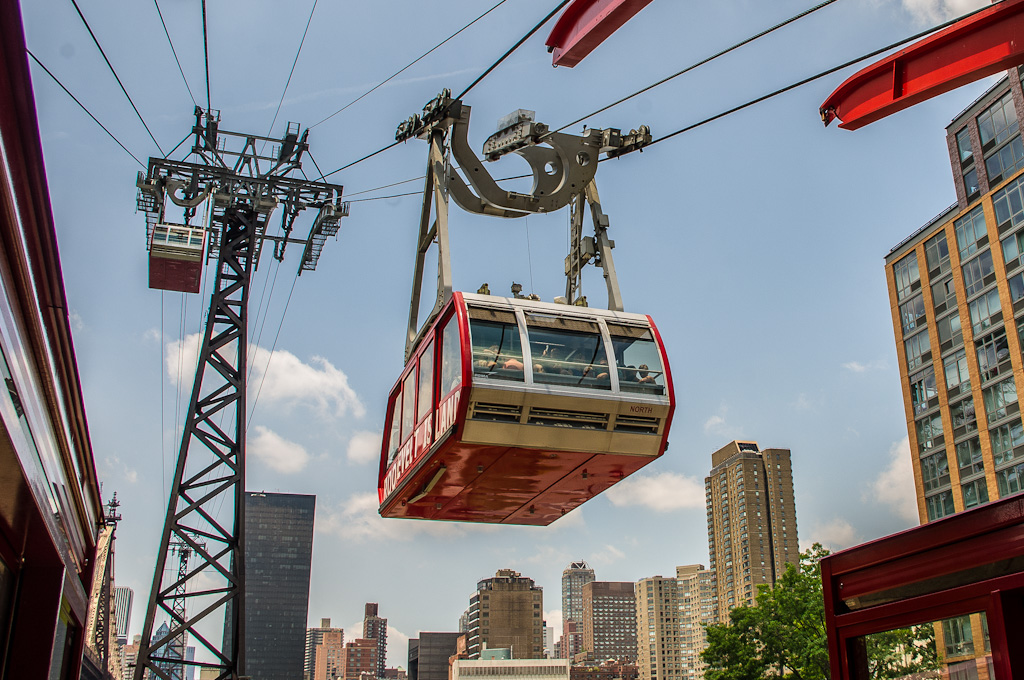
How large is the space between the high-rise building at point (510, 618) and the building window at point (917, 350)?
98.5 meters

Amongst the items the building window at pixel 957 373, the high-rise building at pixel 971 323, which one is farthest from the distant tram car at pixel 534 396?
the building window at pixel 957 373

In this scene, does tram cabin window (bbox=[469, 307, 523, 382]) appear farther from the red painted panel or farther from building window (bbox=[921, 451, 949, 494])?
building window (bbox=[921, 451, 949, 494])

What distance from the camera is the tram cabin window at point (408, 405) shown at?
40.0ft

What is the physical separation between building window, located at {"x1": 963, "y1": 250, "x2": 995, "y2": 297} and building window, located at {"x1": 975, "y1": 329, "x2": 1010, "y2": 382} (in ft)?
7.66

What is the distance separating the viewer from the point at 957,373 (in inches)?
1692

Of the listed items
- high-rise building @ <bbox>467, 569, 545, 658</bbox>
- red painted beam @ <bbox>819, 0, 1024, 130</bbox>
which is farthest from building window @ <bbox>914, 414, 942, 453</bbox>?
high-rise building @ <bbox>467, 569, 545, 658</bbox>

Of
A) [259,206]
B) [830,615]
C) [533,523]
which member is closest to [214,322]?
[259,206]

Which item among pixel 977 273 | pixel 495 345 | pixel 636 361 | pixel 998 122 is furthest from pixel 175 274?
pixel 998 122

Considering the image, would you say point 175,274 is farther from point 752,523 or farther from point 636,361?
point 752,523

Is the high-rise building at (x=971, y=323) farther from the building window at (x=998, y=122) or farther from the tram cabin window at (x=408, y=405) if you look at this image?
the tram cabin window at (x=408, y=405)

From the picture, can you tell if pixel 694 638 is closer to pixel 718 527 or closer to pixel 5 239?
pixel 718 527

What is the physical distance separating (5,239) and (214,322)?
15.6 m

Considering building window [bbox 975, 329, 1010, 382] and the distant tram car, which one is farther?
building window [bbox 975, 329, 1010, 382]

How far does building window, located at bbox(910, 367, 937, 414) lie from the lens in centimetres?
4490
